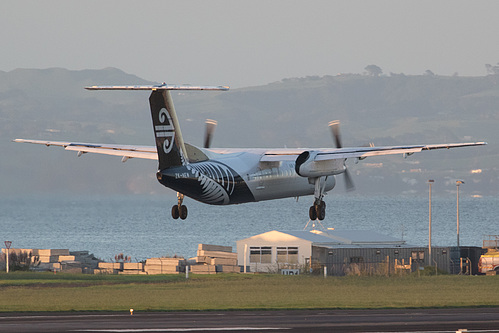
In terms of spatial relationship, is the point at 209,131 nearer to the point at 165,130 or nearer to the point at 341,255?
the point at 165,130

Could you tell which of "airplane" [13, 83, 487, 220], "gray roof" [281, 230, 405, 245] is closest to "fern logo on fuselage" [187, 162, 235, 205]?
"airplane" [13, 83, 487, 220]

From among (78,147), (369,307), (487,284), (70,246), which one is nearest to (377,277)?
(487,284)

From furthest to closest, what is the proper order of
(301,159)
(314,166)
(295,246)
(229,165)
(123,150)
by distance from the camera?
1. (295,246)
2. (123,150)
3. (314,166)
4. (301,159)
5. (229,165)

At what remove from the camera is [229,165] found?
4559 centimetres

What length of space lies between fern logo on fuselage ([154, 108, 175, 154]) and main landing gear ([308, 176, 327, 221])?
38.5 feet

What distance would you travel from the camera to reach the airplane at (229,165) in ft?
138

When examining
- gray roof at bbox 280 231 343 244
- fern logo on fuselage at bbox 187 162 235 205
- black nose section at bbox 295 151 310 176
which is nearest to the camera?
fern logo on fuselage at bbox 187 162 235 205

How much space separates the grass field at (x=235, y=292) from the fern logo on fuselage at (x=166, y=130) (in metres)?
10.3

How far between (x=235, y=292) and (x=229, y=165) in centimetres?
1440

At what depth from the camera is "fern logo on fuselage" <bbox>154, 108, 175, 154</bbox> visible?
138 feet

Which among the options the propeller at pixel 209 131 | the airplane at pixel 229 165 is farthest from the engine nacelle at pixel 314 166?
the propeller at pixel 209 131

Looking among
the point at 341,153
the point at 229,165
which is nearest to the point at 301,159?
the point at 341,153

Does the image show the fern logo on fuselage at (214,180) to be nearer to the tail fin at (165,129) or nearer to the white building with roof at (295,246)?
the tail fin at (165,129)

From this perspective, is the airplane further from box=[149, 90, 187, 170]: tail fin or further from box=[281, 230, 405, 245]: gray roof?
box=[281, 230, 405, 245]: gray roof
